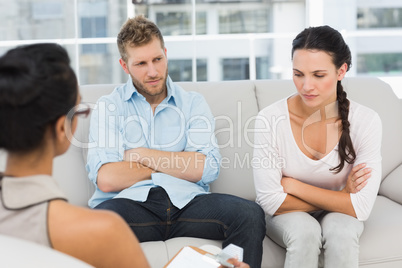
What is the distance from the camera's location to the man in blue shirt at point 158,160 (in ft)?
A: 6.88

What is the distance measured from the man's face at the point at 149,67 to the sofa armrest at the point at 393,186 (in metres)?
1.15

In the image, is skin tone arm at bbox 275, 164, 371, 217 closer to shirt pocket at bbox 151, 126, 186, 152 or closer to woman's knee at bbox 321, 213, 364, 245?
woman's knee at bbox 321, 213, 364, 245

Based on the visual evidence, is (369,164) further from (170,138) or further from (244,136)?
(170,138)

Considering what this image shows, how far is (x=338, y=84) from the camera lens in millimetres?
2250

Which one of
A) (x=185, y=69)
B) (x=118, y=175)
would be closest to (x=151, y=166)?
(x=118, y=175)

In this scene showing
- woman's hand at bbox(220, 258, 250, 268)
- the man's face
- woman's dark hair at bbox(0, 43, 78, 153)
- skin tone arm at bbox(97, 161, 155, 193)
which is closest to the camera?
woman's dark hair at bbox(0, 43, 78, 153)

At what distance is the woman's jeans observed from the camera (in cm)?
195

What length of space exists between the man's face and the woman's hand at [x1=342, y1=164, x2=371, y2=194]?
87 cm

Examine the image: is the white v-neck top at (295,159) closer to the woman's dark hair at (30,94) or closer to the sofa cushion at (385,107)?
the sofa cushion at (385,107)

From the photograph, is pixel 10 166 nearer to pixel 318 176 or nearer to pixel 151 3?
pixel 318 176

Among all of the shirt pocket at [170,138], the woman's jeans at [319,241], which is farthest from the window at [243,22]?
the woman's jeans at [319,241]

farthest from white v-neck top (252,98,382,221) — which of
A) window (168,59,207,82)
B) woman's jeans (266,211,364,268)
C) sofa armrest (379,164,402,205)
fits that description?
window (168,59,207,82)

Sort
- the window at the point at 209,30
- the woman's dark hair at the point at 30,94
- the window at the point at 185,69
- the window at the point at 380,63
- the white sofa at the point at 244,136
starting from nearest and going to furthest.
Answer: the woman's dark hair at the point at 30,94, the white sofa at the point at 244,136, the window at the point at 209,30, the window at the point at 185,69, the window at the point at 380,63

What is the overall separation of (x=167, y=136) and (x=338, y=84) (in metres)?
0.75
